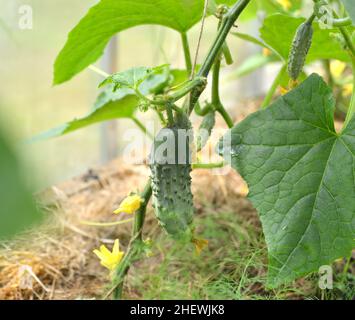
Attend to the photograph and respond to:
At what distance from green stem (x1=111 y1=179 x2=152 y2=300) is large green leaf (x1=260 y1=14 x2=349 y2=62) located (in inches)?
17.2

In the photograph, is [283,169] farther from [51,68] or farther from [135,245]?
[51,68]

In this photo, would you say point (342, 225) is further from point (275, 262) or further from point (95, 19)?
point (95, 19)

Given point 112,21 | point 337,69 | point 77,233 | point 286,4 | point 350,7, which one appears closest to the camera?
point 350,7

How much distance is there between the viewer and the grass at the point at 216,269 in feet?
3.03

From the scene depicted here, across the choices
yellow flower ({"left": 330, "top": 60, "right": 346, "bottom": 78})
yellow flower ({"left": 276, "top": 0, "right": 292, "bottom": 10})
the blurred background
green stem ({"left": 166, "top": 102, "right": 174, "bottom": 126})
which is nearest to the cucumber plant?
green stem ({"left": 166, "top": 102, "right": 174, "bottom": 126})

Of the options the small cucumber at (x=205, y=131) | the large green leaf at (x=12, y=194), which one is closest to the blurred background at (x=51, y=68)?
the small cucumber at (x=205, y=131)

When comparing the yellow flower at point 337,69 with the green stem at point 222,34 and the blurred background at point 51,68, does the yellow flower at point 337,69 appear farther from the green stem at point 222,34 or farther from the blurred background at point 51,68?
the green stem at point 222,34

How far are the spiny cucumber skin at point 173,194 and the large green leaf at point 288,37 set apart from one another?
0.39 meters

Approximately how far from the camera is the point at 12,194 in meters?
0.11

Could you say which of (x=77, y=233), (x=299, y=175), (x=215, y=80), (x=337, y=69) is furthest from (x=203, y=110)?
(x=337, y=69)

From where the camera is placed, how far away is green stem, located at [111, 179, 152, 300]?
806 mm

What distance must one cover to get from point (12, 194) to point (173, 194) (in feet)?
1.98

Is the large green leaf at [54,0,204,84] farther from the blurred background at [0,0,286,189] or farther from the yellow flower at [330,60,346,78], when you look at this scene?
the yellow flower at [330,60,346,78]
